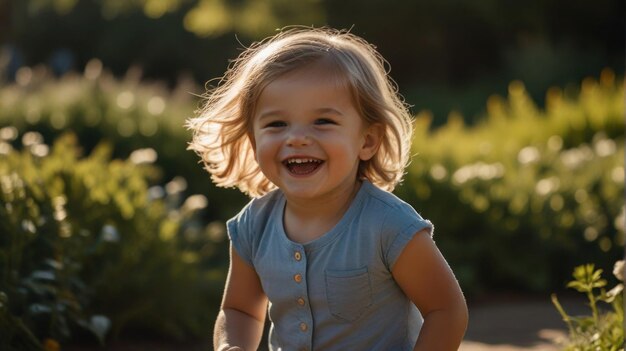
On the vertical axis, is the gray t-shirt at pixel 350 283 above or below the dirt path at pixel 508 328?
above

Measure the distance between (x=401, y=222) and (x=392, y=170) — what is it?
1.21 ft

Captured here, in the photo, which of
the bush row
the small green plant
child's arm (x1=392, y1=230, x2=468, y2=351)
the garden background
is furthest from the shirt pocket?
the bush row

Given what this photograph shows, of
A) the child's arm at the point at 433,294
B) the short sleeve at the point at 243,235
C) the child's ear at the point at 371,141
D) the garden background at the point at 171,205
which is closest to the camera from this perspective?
the child's arm at the point at 433,294

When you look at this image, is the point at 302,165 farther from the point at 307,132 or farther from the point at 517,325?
the point at 517,325

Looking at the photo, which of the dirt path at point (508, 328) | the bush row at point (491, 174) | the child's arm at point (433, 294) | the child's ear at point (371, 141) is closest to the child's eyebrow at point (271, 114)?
the child's ear at point (371, 141)

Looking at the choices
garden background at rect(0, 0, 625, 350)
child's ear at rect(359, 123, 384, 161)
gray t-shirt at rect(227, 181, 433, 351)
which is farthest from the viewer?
garden background at rect(0, 0, 625, 350)

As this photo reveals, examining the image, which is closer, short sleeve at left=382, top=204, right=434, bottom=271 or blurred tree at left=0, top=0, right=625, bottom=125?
short sleeve at left=382, top=204, right=434, bottom=271

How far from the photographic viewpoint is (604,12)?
2161 centimetres

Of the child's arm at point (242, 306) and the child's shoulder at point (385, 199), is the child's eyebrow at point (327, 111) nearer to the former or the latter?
the child's shoulder at point (385, 199)

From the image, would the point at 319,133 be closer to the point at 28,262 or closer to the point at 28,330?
the point at 28,330

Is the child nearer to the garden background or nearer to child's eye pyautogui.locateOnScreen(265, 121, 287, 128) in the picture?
child's eye pyautogui.locateOnScreen(265, 121, 287, 128)

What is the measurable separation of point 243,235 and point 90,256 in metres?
1.61

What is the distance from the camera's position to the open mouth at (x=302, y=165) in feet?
9.84

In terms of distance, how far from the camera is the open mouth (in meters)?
3.00
